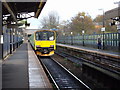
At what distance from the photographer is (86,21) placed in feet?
193

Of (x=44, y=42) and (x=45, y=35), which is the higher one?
(x=45, y=35)

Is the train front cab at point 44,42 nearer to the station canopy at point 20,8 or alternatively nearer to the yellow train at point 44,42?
the yellow train at point 44,42

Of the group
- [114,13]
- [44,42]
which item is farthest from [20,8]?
[114,13]

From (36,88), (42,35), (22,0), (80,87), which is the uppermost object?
(22,0)

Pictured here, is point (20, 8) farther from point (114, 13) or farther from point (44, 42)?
point (114, 13)

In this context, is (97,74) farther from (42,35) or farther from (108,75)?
(42,35)

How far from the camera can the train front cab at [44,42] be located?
65.3 feet

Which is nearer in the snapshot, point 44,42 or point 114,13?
point 44,42

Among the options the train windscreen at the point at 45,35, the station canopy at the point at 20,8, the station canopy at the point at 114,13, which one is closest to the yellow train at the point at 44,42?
the train windscreen at the point at 45,35

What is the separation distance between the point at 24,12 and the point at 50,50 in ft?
14.2

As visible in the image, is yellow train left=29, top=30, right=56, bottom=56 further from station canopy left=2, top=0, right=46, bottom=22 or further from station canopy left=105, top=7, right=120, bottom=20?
station canopy left=105, top=7, right=120, bottom=20

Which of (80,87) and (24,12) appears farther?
(24,12)

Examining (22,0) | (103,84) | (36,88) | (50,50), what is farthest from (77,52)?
(36,88)

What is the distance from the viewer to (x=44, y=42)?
2009cm
